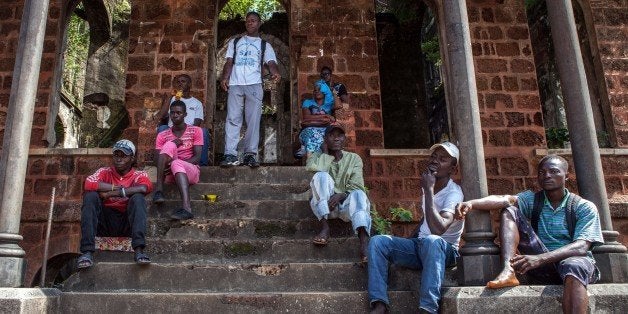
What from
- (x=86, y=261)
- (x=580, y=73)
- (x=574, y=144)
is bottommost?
(x=86, y=261)

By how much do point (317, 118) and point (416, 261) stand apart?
2899 millimetres

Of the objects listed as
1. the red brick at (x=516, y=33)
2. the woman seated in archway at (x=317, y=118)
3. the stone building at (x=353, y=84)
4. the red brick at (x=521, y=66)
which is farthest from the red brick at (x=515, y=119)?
the woman seated in archway at (x=317, y=118)

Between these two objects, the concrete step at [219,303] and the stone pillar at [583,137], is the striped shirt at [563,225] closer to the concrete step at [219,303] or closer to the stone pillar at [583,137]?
the stone pillar at [583,137]

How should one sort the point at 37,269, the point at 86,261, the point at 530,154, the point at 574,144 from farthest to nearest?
1. the point at 530,154
2. the point at 37,269
3. the point at 574,144
4. the point at 86,261

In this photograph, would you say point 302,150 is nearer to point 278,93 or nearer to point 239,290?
point 239,290

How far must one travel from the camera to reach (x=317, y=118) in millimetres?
6727

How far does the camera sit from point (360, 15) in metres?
8.61

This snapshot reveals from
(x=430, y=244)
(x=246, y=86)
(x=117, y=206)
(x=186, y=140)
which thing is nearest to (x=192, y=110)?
(x=246, y=86)

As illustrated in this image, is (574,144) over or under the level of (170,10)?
under

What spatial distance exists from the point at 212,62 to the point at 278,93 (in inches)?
231

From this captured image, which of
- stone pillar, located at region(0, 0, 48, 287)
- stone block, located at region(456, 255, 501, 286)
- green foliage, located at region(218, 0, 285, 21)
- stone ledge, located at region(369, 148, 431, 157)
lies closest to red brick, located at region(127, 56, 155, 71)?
stone pillar, located at region(0, 0, 48, 287)

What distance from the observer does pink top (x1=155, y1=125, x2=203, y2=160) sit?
5922 millimetres

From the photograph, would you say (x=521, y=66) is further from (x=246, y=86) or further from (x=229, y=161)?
(x=229, y=161)

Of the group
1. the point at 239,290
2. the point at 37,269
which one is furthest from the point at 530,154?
the point at 37,269
